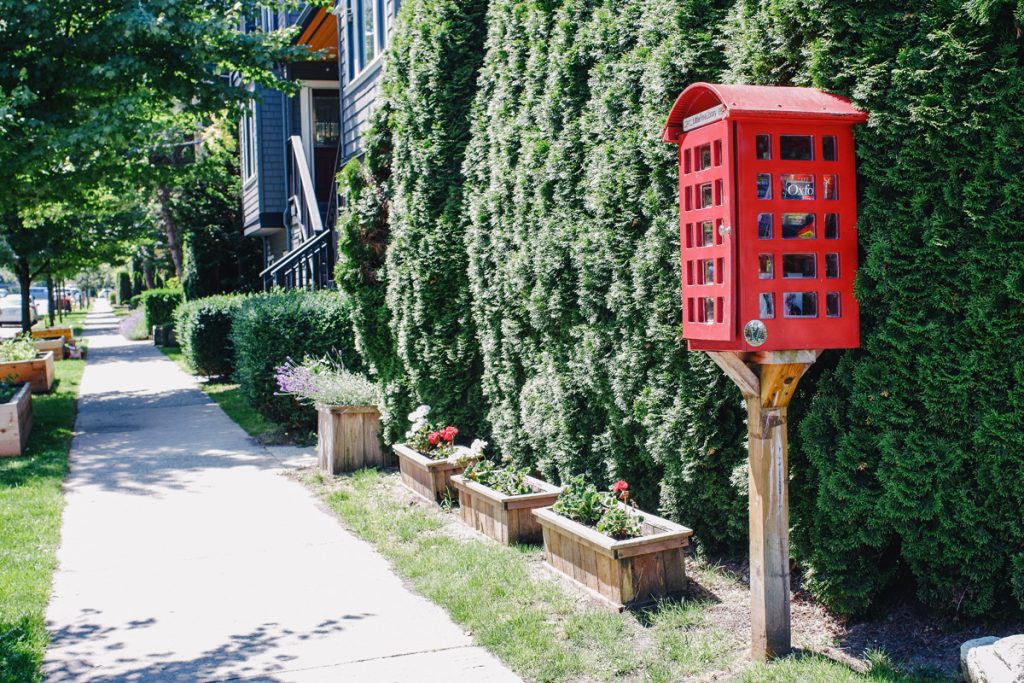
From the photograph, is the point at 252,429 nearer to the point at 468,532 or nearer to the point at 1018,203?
the point at 468,532

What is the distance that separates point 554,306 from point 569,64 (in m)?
1.52

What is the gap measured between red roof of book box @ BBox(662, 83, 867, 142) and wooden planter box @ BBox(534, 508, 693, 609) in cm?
216

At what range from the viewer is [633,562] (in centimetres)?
478

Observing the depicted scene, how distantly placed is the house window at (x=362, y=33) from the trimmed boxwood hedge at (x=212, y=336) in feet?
14.6

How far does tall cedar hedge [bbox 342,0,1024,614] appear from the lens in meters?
3.64

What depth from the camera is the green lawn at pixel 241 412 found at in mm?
11227

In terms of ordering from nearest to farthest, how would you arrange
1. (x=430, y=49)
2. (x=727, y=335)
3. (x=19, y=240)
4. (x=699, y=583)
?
1. (x=727, y=335)
2. (x=699, y=583)
3. (x=430, y=49)
4. (x=19, y=240)

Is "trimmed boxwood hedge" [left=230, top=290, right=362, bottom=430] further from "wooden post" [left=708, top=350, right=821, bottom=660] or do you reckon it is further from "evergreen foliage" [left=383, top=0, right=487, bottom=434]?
"wooden post" [left=708, top=350, right=821, bottom=660]

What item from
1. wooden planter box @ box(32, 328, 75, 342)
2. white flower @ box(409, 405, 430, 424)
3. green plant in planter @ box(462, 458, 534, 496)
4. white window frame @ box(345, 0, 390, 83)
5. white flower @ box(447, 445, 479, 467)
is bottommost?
green plant in planter @ box(462, 458, 534, 496)

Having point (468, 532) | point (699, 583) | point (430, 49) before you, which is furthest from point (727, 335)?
point (430, 49)

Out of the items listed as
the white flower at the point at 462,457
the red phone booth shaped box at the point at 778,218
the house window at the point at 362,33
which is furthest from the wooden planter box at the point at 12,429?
the red phone booth shaped box at the point at 778,218

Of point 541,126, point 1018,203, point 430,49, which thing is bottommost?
point 1018,203

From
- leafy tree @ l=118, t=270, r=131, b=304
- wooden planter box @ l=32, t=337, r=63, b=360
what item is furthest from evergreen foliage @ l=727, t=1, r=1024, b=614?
leafy tree @ l=118, t=270, r=131, b=304

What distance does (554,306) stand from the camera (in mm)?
6172
